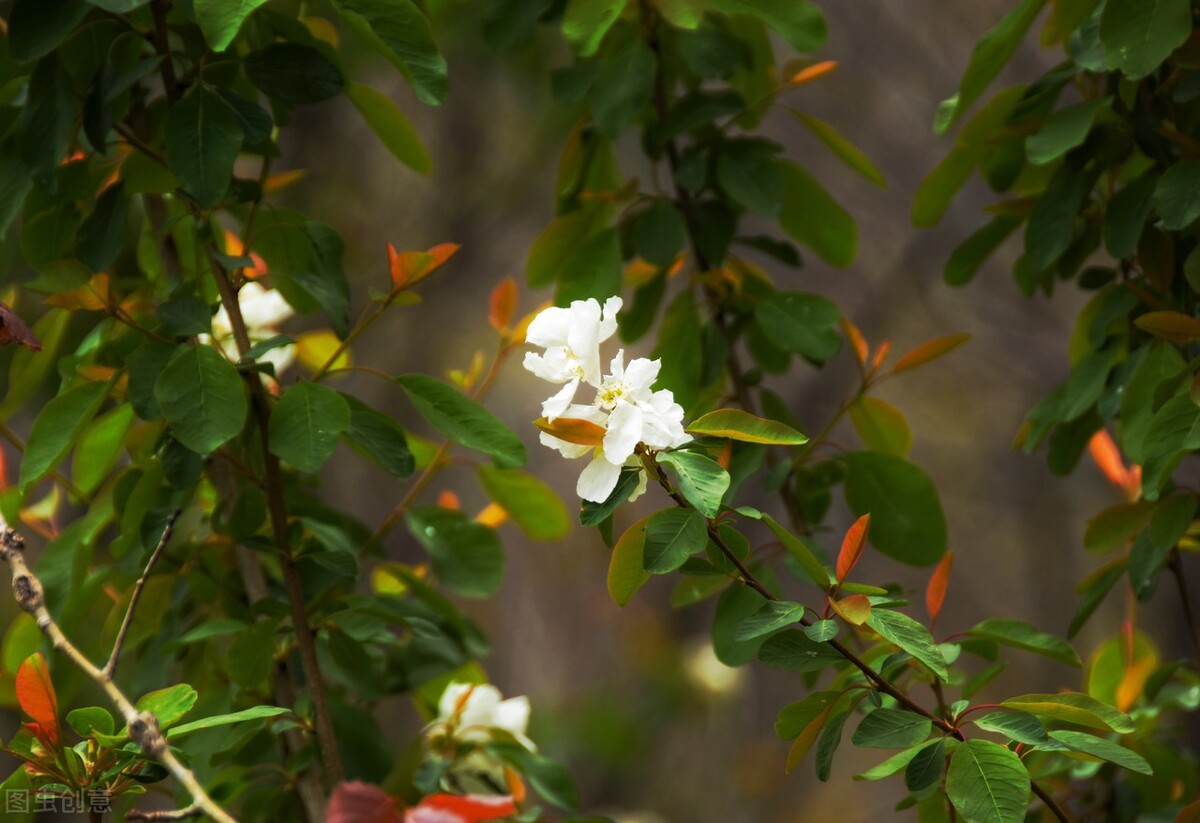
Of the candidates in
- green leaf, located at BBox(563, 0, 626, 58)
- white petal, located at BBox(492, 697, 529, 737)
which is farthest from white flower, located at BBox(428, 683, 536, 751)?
green leaf, located at BBox(563, 0, 626, 58)

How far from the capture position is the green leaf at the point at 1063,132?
2.64 ft

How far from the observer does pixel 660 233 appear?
93cm

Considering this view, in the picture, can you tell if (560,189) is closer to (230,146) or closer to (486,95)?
(230,146)

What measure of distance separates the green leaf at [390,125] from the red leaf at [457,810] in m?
0.53

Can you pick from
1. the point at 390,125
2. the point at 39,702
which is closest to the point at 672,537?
the point at 39,702

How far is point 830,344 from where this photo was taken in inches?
35.6

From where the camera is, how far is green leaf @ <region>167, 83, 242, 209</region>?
748 millimetres

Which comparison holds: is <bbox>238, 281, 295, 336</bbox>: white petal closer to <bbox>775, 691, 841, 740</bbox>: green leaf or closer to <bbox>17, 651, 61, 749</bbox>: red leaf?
<bbox>17, 651, 61, 749</bbox>: red leaf

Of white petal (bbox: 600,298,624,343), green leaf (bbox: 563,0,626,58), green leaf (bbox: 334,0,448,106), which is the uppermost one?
green leaf (bbox: 334,0,448,106)

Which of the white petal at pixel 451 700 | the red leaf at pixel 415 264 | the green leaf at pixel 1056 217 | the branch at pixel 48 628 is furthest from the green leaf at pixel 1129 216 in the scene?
the branch at pixel 48 628

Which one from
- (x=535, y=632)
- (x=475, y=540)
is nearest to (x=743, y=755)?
(x=535, y=632)

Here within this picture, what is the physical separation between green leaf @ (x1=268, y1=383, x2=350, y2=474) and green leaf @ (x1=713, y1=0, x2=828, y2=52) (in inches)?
15.7

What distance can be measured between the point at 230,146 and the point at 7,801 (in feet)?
1.34

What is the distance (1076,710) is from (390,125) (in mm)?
621
